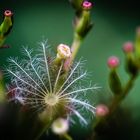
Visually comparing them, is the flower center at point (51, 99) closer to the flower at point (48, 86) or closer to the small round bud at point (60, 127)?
the flower at point (48, 86)

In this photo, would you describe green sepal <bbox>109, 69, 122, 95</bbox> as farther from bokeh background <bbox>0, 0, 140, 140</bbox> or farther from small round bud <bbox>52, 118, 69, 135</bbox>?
bokeh background <bbox>0, 0, 140, 140</bbox>

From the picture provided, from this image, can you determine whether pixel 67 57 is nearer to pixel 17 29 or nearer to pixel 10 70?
pixel 10 70

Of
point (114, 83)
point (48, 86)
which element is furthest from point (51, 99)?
point (114, 83)

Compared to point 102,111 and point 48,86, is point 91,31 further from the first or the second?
point 102,111

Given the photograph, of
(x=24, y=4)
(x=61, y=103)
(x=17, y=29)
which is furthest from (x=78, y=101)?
(x=24, y=4)

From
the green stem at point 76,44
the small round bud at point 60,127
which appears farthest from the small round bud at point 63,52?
the small round bud at point 60,127

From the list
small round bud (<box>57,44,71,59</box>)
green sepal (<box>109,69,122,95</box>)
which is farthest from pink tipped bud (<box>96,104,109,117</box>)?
small round bud (<box>57,44,71,59</box>)
